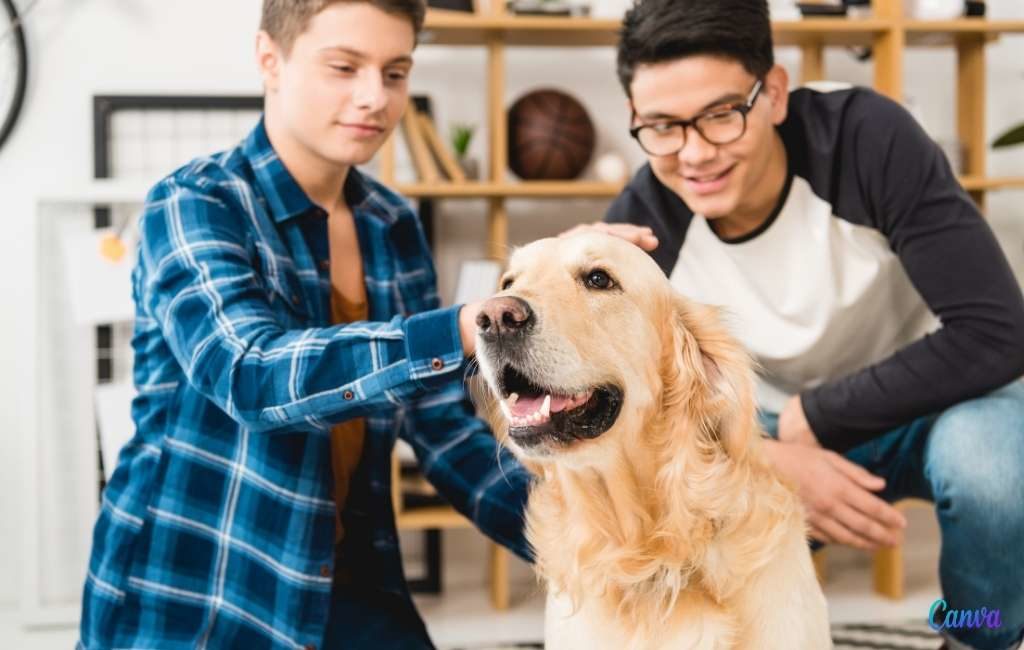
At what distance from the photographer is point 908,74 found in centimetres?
304

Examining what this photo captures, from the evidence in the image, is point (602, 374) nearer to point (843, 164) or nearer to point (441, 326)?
point (441, 326)

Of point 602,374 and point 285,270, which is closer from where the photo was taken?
point 602,374

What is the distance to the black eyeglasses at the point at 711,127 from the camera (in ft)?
5.28

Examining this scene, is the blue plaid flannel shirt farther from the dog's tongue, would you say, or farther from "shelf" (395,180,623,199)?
"shelf" (395,180,623,199)

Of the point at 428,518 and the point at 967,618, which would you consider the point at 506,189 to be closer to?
the point at 428,518

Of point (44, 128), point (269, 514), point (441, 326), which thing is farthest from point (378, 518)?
point (44, 128)

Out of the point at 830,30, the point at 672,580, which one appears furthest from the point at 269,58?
the point at 830,30

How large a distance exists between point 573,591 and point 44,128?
7.37 feet

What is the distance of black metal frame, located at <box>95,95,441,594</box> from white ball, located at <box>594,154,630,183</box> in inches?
20.2

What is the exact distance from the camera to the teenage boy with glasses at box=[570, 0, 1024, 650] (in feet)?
4.92

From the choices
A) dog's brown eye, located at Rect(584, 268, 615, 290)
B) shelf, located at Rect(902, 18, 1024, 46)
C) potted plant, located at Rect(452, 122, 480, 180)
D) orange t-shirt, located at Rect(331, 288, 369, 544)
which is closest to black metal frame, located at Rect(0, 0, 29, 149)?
potted plant, located at Rect(452, 122, 480, 180)

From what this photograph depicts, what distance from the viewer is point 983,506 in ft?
4.80

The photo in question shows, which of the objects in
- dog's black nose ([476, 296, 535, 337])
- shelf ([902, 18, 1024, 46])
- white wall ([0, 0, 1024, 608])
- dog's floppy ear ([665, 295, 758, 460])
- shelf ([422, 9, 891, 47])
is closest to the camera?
dog's black nose ([476, 296, 535, 337])

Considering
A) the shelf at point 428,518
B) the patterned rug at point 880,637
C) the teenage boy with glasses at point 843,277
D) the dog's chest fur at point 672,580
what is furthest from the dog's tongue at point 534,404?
the shelf at point 428,518
